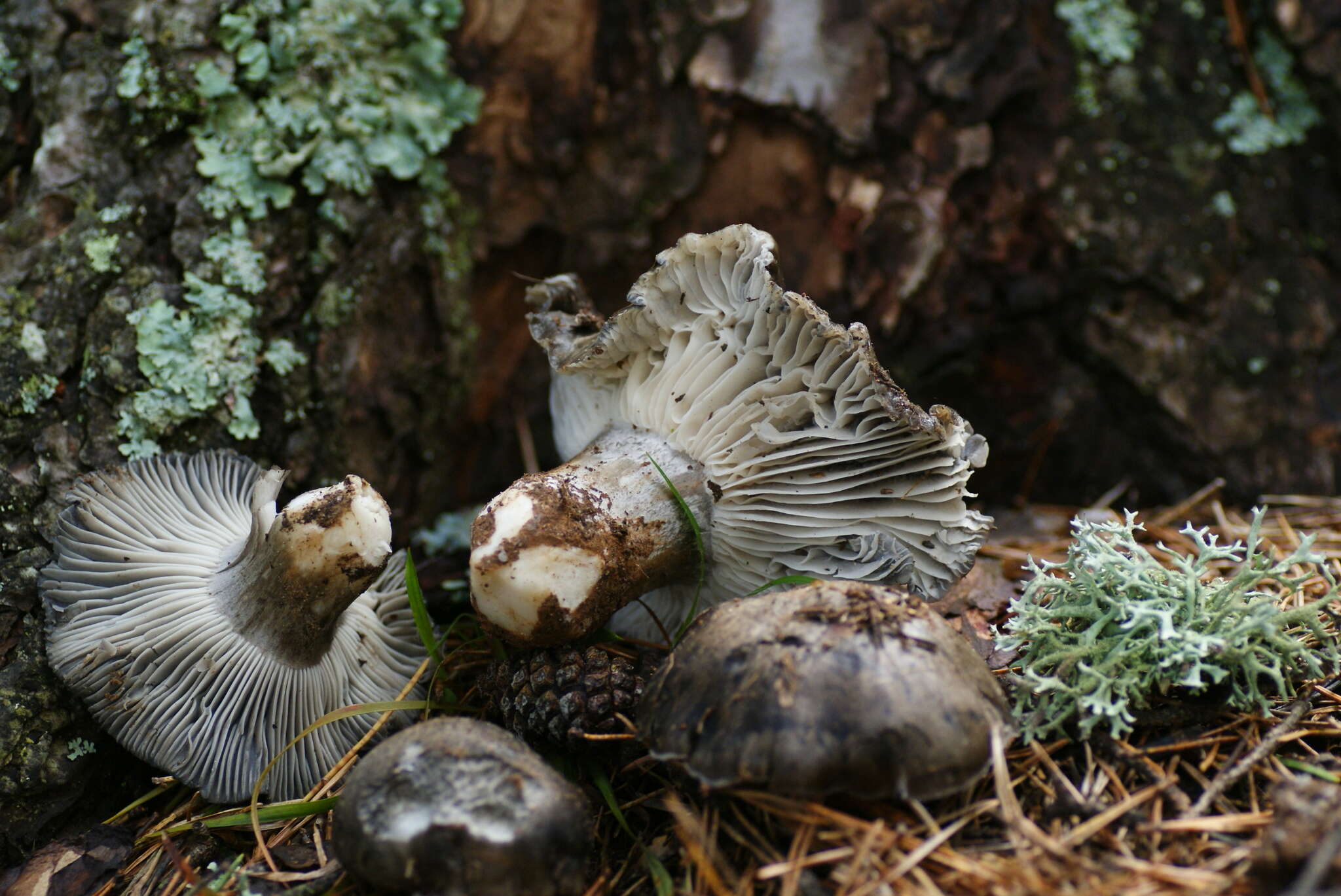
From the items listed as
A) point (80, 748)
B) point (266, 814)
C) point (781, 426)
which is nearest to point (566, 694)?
point (266, 814)

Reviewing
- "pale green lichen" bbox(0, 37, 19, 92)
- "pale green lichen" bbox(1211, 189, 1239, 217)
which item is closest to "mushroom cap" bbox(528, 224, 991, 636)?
"pale green lichen" bbox(0, 37, 19, 92)

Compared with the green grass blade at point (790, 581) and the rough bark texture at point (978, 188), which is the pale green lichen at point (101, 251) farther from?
the green grass blade at point (790, 581)

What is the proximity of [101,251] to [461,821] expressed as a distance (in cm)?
202

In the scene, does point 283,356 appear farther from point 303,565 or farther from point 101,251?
point 303,565

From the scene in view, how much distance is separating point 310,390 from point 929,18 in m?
2.54

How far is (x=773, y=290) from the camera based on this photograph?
2.34m

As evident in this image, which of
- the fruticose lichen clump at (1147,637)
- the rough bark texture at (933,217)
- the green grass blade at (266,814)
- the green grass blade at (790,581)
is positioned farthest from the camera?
the rough bark texture at (933,217)

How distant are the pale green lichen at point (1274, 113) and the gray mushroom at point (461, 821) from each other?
3.53m

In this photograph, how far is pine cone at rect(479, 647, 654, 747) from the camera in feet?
7.41

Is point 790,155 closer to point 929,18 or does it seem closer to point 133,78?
point 929,18

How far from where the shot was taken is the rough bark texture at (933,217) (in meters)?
3.52

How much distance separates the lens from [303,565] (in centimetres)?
232

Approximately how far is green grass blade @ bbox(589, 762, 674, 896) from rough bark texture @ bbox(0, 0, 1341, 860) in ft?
4.79

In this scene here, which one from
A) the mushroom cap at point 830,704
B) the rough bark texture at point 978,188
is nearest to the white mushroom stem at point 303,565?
the mushroom cap at point 830,704
